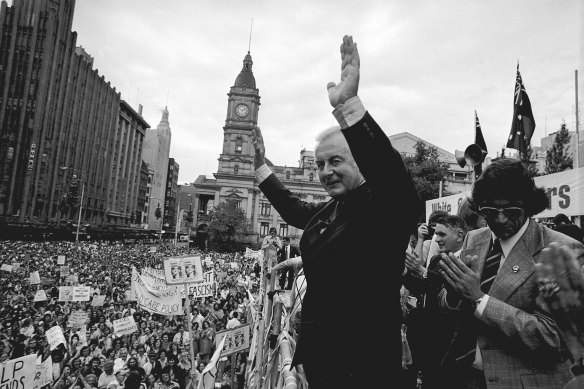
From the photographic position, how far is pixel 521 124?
363 inches

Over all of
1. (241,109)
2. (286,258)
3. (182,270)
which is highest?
(241,109)

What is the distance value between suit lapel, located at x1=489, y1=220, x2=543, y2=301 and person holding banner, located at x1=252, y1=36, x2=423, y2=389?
0.64 metres

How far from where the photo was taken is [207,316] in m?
Result: 13.9

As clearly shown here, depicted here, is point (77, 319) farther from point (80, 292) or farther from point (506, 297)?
point (506, 297)

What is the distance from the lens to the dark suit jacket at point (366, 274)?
4.75 ft

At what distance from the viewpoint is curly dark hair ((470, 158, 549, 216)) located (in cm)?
200

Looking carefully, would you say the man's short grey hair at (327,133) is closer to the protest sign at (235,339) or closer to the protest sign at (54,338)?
the protest sign at (235,339)

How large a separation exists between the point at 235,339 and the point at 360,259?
4.70m

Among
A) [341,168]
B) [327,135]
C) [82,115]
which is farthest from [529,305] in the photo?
[82,115]

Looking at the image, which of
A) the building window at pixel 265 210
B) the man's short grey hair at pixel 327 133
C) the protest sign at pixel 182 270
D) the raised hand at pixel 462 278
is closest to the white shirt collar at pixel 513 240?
the raised hand at pixel 462 278

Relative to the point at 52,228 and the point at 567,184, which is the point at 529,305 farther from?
the point at 52,228

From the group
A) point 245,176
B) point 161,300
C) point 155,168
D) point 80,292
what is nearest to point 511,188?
point 161,300

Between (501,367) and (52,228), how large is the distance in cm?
4969

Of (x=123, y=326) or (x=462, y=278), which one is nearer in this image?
(x=462, y=278)
